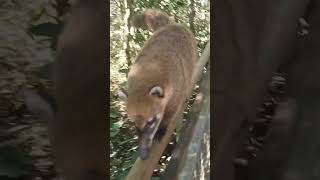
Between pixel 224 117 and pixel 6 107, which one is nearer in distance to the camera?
pixel 6 107

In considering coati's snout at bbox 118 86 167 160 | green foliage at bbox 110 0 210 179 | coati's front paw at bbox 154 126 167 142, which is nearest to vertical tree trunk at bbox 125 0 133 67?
green foliage at bbox 110 0 210 179

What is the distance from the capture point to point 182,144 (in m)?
1.83

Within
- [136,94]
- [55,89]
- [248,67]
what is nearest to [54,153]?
[55,89]

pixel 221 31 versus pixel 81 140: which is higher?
pixel 221 31

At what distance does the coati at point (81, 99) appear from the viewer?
5.55ft

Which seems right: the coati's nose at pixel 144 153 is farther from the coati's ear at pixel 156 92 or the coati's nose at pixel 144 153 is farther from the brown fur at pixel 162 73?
the coati's ear at pixel 156 92

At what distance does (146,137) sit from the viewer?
5.92ft

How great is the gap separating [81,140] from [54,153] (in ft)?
0.31

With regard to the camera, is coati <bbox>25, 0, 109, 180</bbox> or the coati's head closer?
coati <bbox>25, 0, 109, 180</bbox>

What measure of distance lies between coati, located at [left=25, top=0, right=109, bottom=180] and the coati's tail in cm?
13

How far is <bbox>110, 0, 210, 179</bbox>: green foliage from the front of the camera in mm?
1745

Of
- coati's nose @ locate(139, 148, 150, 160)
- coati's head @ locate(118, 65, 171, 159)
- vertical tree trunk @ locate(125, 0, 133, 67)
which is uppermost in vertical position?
vertical tree trunk @ locate(125, 0, 133, 67)

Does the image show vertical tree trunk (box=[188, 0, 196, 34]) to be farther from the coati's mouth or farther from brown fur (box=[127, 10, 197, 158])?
the coati's mouth

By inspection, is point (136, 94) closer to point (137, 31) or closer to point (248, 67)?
point (137, 31)
